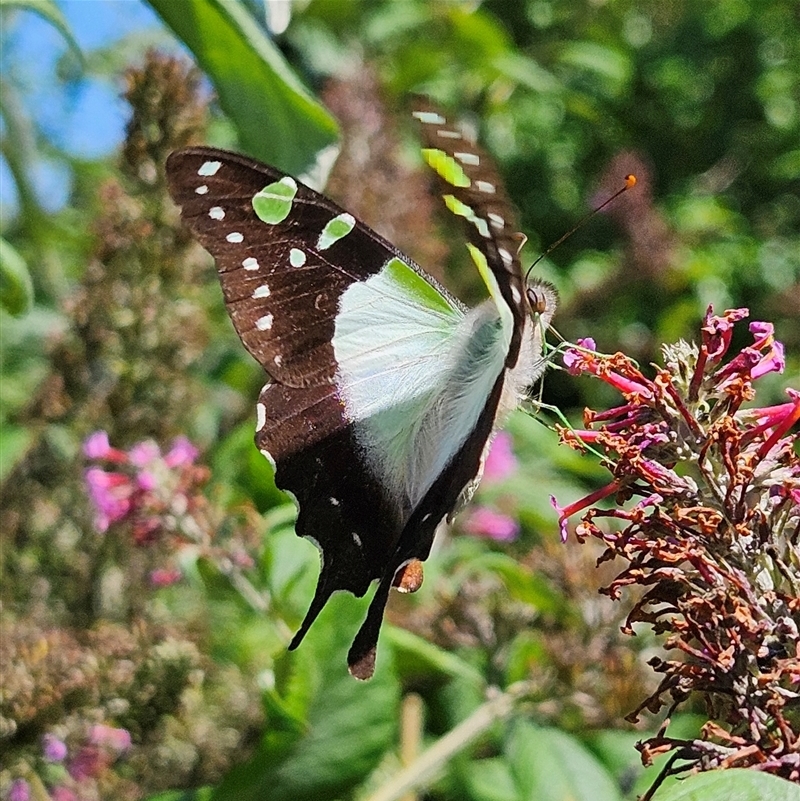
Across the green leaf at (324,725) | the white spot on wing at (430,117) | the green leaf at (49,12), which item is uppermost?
the green leaf at (49,12)

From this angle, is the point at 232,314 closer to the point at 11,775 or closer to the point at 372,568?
the point at 372,568

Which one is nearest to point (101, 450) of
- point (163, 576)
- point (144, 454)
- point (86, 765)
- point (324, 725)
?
point (144, 454)

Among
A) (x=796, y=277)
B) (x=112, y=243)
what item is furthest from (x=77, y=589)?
(x=796, y=277)

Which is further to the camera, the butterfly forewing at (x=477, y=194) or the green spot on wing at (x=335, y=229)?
the green spot on wing at (x=335, y=229)

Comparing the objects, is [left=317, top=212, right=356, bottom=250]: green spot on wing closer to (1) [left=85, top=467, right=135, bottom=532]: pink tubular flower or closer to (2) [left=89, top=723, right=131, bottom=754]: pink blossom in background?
(1) [left=85, top=467, right=135, bottom=532]: pink tubular flower

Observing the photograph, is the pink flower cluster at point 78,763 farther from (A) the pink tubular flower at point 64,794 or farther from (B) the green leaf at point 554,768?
(B) the green leaf at point 554,768

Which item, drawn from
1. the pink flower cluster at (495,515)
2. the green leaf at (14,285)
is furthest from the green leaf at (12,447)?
the pink flower cluster at (495,515)

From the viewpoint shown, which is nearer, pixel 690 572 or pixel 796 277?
pixel 690 572
